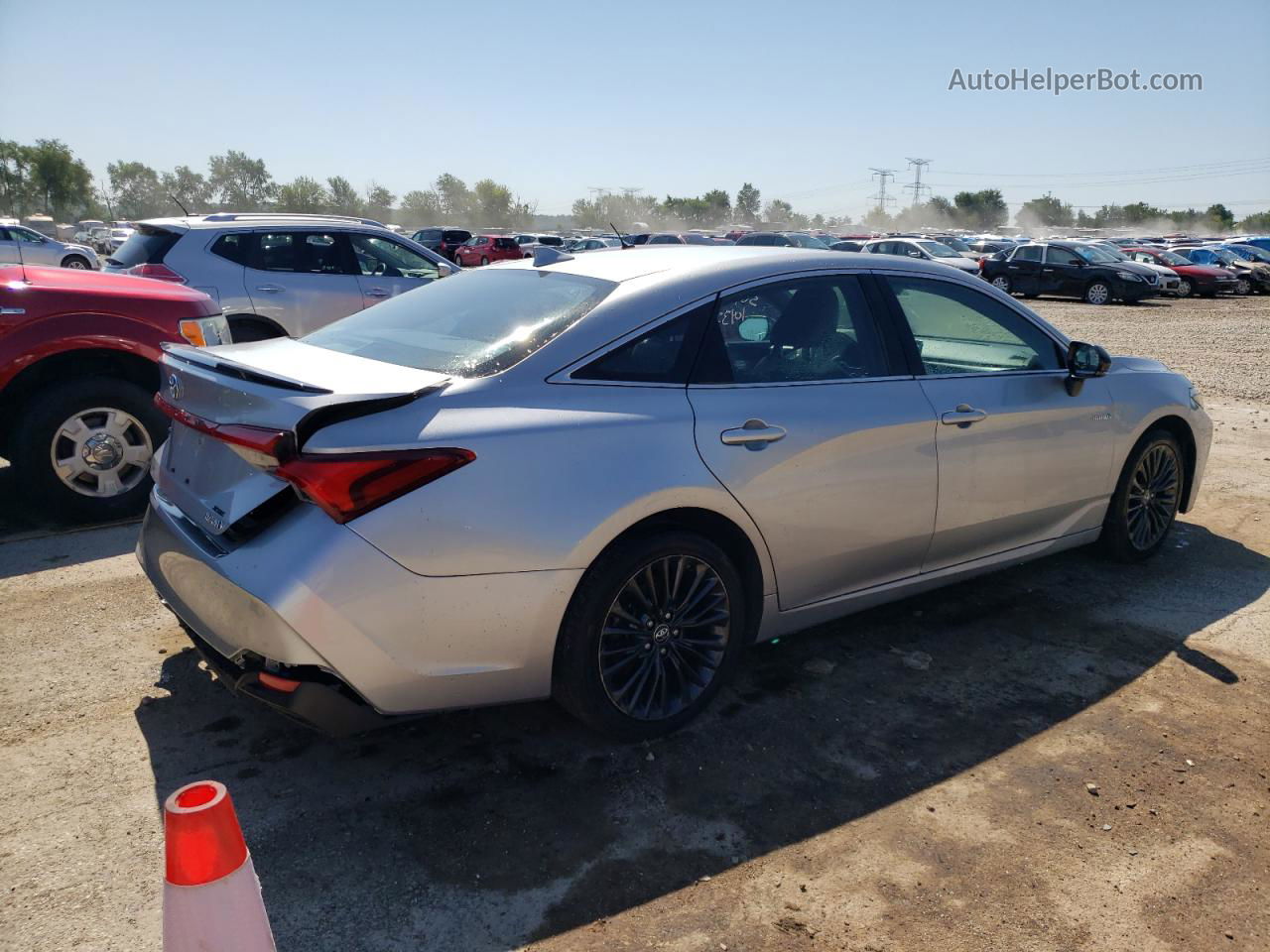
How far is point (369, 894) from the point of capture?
263cm

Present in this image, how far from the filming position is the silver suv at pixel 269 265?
8367 mm

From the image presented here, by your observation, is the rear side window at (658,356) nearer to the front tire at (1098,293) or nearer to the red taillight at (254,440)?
the red taillight at (254,440)

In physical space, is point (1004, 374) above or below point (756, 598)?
above

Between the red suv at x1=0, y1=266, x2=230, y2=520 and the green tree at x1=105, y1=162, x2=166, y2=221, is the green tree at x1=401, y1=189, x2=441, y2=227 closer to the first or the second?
the green tree at x1=105, y1=162, x2=166, y2=221

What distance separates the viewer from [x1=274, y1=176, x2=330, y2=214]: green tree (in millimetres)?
97500

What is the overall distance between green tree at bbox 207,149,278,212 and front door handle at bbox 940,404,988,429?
10825cm

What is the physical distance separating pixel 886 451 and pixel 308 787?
7.88 feet

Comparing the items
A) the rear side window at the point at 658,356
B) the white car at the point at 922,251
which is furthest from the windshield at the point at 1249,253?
the rear side window at the point at 658,356

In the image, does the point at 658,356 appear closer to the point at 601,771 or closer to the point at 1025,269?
the point at 601,771

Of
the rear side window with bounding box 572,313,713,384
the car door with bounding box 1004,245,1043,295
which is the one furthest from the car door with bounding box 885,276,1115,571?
the car door with bounding box 1004,245,1043,295

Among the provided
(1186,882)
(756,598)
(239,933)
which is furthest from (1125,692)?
(239,933)

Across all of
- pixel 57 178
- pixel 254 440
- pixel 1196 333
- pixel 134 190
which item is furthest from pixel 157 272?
pixel 134 190

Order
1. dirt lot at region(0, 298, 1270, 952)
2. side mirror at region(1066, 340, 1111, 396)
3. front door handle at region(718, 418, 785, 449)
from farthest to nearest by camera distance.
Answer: side mirror at region(1066, 340, 1111, 396), front door handle at region(718, 418, 785, 449), dirt lot at region(0, 298, 1270, 952)

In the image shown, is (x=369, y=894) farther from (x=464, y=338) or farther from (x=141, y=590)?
(x=141, y=590)
